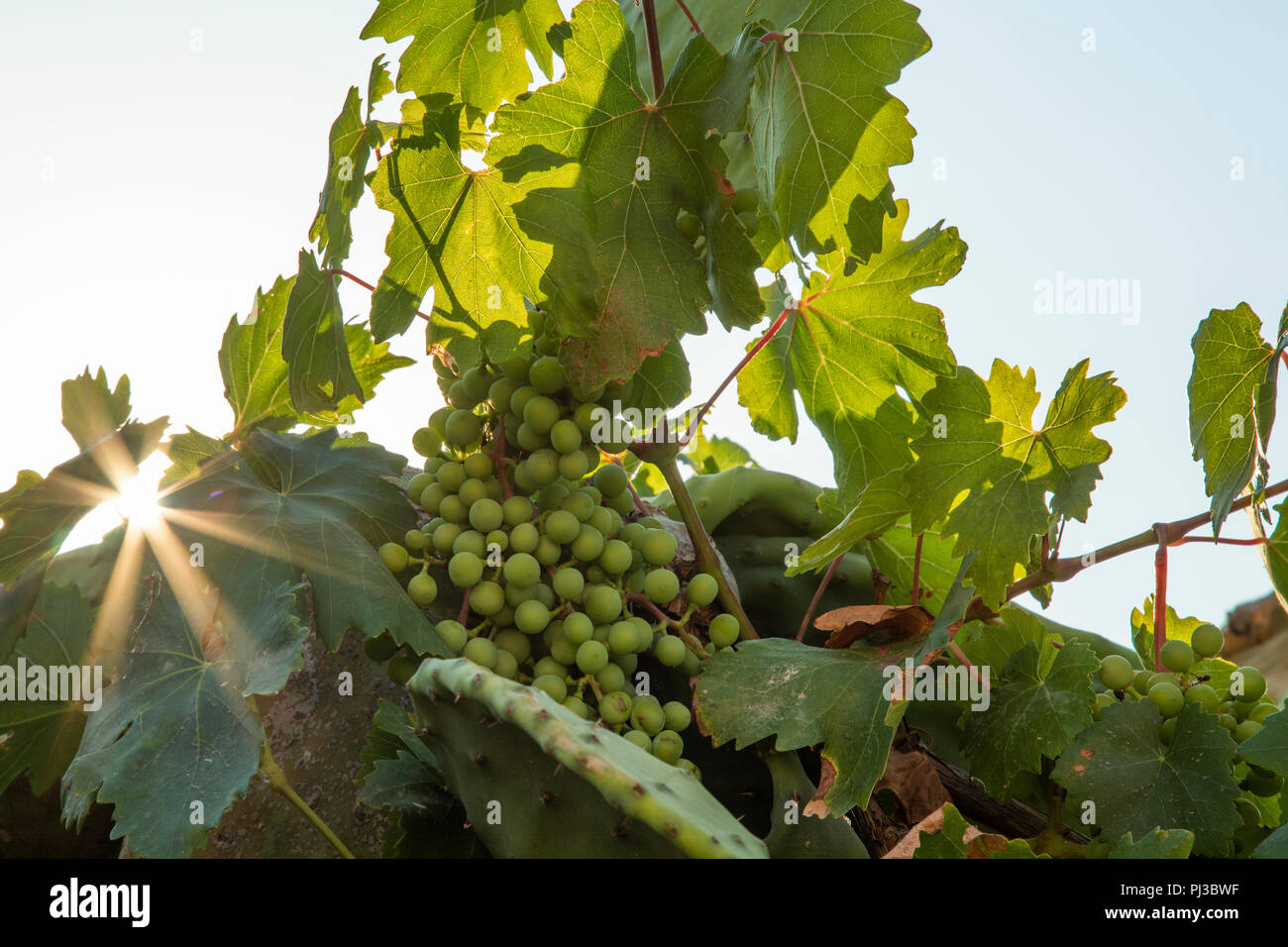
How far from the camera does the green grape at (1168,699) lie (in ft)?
2.65

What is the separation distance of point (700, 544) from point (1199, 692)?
18.5 inches

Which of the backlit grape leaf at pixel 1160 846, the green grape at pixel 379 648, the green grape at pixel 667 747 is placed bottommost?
the backlit grape leaf at pixel 1160 846

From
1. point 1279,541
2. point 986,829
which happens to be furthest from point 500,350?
point 1279,541

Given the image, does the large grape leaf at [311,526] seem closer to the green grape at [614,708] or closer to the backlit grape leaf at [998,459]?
the green grape at [614,708]

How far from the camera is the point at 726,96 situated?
2.66ft

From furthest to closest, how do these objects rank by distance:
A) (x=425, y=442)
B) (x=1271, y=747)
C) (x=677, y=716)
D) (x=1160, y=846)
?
(x=425, y=442) < (x=677, y=716) < (x=1271, y=747) < (x=1160, y=846)

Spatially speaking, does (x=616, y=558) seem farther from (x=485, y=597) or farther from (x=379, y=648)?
(x=379, y=648)

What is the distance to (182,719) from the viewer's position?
29.0 inches

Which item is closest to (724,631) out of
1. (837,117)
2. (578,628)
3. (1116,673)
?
(578,628)

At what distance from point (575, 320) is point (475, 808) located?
0.42 meters

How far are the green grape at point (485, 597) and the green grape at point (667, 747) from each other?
7.4 inches

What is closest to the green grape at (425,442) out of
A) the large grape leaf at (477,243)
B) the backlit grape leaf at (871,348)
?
the large grape leaf at (477,243)

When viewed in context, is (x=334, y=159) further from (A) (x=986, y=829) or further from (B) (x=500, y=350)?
(A) (x=986, y=829)

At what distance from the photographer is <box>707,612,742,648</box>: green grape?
0.89m
